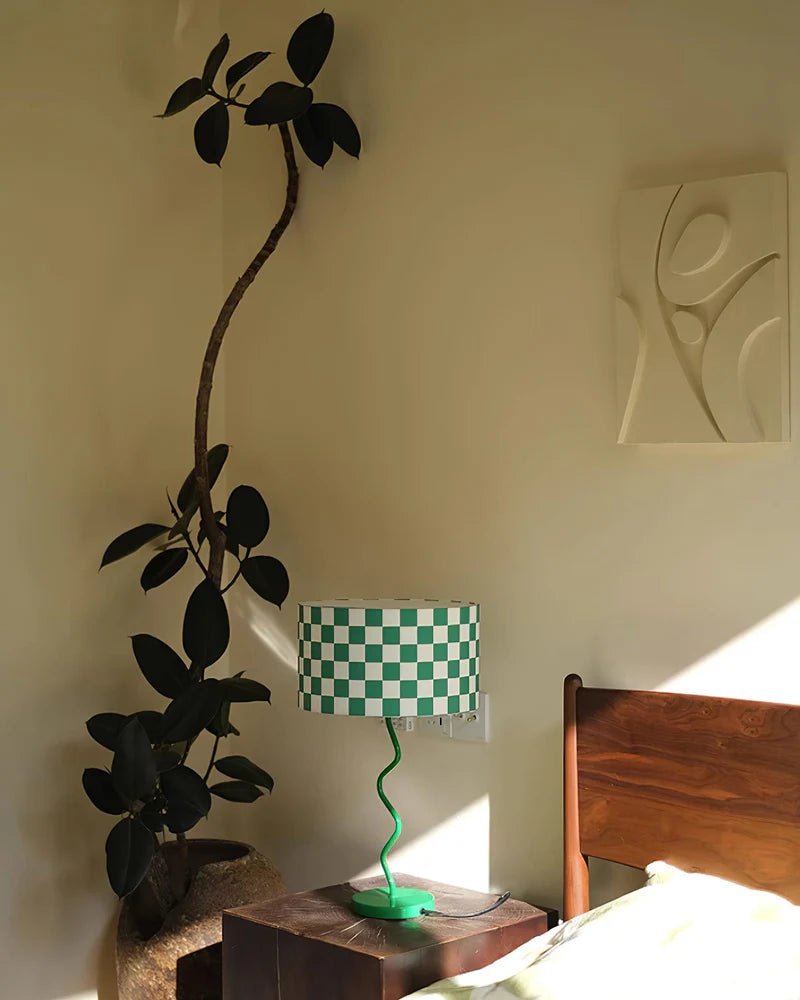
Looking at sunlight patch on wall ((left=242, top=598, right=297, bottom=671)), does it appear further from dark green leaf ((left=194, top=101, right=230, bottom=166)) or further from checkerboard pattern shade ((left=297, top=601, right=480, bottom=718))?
dark green leaf ((left=194, top=101, right=230, bottom=166))

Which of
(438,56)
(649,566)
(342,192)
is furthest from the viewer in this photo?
(342,192)

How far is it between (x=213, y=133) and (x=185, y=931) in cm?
172

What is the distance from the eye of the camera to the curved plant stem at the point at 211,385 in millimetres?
2660

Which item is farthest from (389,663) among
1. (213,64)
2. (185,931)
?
(213,64)

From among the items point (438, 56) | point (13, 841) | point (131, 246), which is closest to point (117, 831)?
point (13, 841)

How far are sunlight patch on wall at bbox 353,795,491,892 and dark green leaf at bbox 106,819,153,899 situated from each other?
614 millimetres

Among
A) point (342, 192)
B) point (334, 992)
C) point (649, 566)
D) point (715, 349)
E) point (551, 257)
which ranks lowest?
point (334, 992)

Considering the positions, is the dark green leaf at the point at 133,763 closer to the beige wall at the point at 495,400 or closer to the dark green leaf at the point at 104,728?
the dark green leaf at the point at 104,728

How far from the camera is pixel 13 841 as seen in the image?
258 cm

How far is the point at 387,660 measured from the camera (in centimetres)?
217

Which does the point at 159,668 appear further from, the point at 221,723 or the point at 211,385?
the point at 211,385

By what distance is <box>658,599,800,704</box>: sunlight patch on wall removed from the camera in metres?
2.11

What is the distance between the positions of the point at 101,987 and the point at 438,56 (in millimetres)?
2255

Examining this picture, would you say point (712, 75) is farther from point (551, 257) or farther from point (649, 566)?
point (649, 566)
